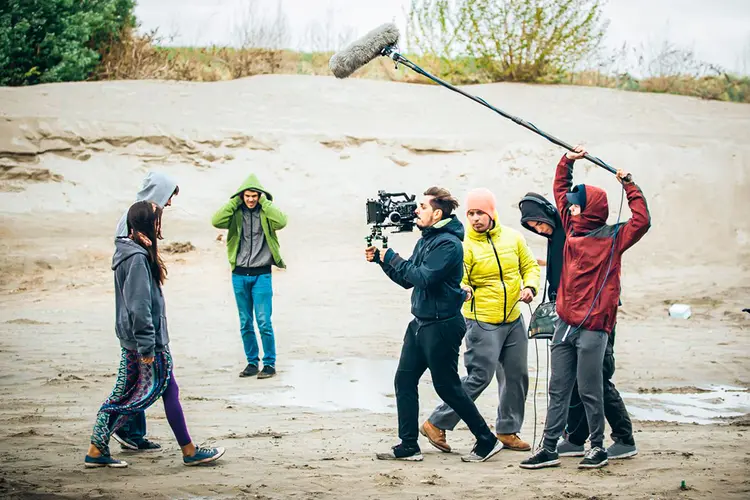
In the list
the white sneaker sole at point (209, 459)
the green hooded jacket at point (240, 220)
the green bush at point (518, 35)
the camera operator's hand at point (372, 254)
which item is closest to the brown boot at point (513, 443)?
the camera operator's hand at point (372, 254)

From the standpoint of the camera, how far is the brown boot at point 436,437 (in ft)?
22.4

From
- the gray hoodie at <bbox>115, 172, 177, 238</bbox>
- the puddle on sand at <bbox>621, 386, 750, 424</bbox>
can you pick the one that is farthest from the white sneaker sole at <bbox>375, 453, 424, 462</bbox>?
the puddle on sand at <bbox>621, 386, 750, 424</bbox>

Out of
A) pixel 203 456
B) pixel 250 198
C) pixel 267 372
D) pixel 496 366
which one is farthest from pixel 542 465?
pixel 250 198

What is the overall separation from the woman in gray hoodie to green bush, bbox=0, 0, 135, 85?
14429mm

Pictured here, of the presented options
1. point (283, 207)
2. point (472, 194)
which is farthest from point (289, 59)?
point (472, 194)

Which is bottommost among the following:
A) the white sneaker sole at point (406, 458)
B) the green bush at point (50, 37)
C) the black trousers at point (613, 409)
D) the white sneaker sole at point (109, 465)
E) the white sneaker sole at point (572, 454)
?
the white sneaker sole at point (572, 454)

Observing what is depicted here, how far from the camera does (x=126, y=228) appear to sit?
251 inches

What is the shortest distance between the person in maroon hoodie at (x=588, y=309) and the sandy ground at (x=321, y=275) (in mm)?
321

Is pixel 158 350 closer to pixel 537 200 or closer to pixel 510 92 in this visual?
pixel 537 200

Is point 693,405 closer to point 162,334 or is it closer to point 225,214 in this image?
point 225,214

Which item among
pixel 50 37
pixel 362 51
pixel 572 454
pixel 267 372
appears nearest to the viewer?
pixel 572 454

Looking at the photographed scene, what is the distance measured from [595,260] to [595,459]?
4.00 ft

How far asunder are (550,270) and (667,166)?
523 inches

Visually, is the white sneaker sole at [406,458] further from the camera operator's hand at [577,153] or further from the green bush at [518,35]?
the green bush at [518,35]
